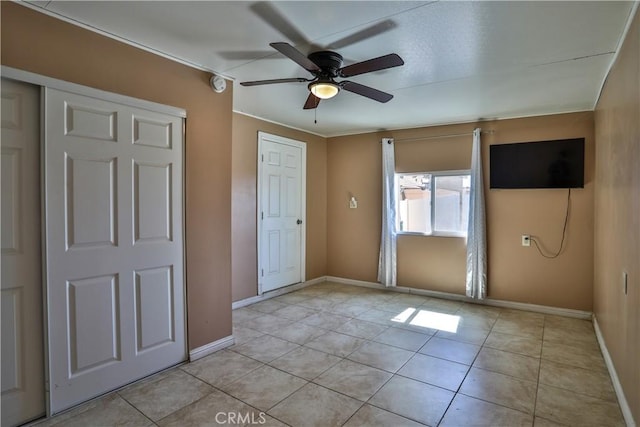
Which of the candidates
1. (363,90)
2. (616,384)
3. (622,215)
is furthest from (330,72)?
(616,384)

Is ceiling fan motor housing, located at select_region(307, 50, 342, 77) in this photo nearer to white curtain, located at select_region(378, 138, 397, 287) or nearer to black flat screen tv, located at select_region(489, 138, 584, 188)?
white curtain, located at select_region(378, 138, 397, 287)

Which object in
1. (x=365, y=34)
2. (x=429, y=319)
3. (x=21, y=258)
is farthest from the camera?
(x=429, y=319)

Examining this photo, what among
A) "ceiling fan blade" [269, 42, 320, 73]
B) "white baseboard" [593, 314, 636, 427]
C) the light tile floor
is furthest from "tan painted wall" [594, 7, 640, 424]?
"ceiling fan blade" [269, 42, 320, 73]

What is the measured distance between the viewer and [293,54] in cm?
197

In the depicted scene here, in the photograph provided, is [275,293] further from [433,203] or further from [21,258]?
[21,258]

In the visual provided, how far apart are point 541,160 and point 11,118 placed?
16.1 feet

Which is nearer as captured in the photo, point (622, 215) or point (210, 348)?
point (622, 215)

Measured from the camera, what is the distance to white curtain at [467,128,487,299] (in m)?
4.30

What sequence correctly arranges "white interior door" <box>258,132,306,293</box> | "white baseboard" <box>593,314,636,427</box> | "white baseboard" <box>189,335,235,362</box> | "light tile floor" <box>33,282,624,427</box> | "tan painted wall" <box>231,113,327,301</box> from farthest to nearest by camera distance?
"white interior door" <box>258,132,306,293</box> < "tan painted wall" <box>231,113,327,301</box> < "white baseboard" <box>189,335,235,362</box> < "light tile floor" <box>33,282,624,427</box> < "white baseboard" <box>593,314,636,427</box>

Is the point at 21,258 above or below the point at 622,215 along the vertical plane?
below

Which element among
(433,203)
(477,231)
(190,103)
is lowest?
(477,231)

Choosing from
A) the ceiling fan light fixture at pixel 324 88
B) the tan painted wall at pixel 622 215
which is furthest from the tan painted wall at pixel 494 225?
the ceiling fan light fixture at pixel 324 88

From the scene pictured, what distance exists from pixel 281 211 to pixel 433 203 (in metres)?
2.18

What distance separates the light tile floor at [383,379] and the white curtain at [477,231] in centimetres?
53
